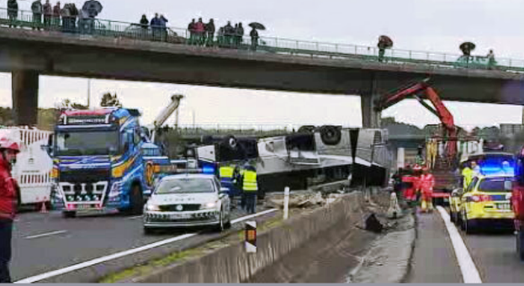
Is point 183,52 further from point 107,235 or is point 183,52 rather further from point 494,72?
point 107,235

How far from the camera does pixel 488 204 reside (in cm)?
2305

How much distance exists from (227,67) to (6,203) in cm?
4592

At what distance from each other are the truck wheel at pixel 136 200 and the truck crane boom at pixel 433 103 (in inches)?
632

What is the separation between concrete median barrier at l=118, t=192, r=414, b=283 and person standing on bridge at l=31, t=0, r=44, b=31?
2767 centimetres

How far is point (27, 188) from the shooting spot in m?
35.6

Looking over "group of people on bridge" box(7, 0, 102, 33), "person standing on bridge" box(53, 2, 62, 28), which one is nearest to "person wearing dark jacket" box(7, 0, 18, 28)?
"group of people on bridge" box(7, 0, 102, 33)

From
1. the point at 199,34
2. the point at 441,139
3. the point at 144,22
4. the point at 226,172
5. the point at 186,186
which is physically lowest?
the point at 226,172

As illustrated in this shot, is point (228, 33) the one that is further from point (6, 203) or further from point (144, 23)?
point (6, 203)

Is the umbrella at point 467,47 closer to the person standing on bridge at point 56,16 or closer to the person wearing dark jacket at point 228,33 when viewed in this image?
the person wearing dark jacket at point 228,33

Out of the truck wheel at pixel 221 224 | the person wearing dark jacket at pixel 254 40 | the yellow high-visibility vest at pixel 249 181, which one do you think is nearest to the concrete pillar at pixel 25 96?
the person wearing dark jacket at pixel 254 40

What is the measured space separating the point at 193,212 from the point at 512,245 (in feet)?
24.5

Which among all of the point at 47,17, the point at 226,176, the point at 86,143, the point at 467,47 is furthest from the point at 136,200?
the point at 467,47

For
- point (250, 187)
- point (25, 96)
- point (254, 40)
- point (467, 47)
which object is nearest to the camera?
point (250, 187)

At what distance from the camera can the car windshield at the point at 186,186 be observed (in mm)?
23156
